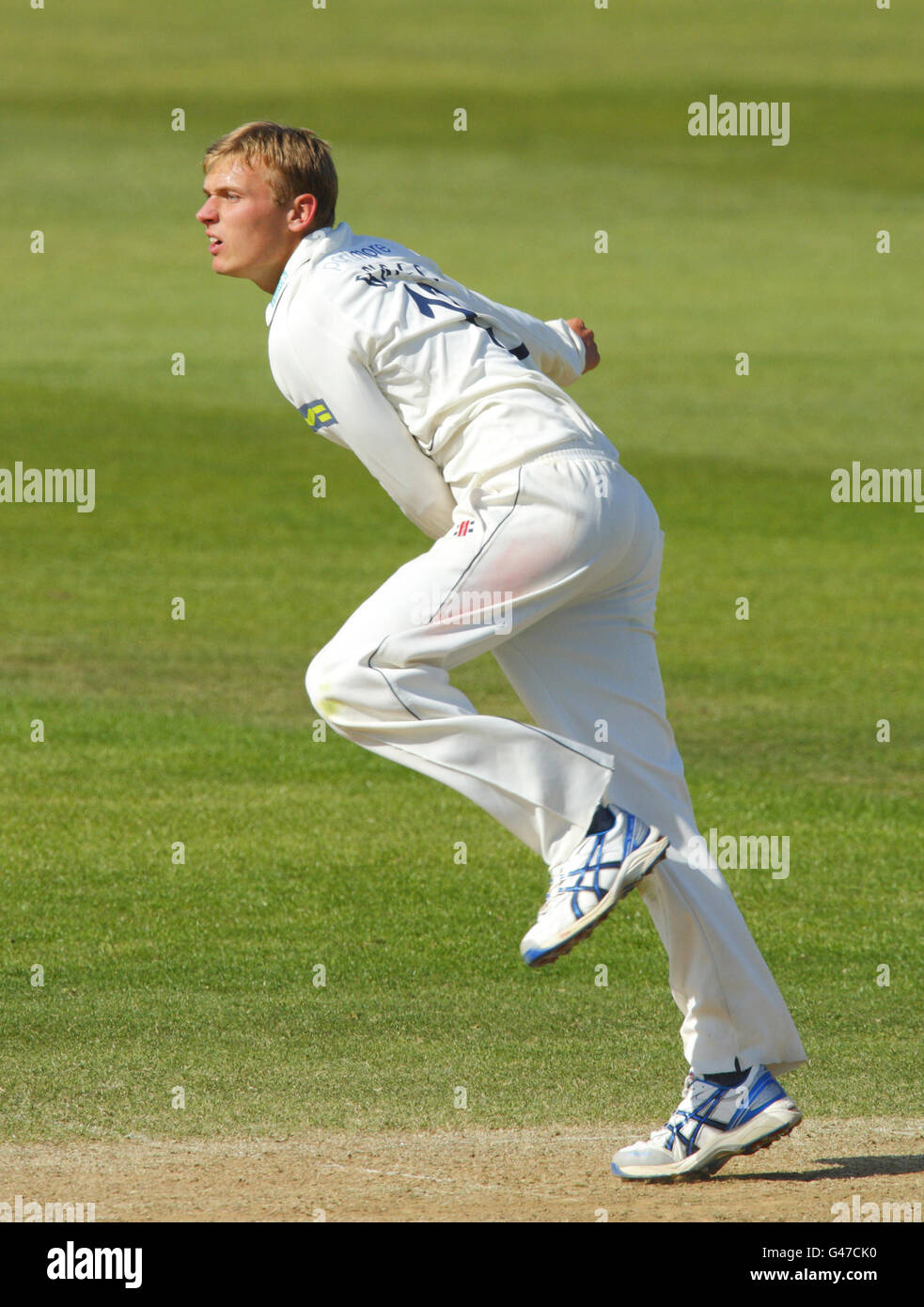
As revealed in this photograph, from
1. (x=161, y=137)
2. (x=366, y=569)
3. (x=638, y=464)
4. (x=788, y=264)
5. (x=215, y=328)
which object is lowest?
(x=366, y=569)

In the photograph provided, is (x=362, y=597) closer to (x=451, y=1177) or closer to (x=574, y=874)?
(x=451, y=1177)

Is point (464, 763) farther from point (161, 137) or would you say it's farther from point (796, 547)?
point (161, 137)

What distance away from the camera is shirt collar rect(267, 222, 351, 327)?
5148 mm

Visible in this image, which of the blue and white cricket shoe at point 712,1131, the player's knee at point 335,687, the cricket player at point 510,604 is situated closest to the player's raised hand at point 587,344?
the cricket player at point 510,604

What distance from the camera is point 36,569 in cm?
1788

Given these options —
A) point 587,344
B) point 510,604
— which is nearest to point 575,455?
point 510,604

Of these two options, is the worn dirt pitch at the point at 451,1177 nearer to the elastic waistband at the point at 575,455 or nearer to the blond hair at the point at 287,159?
the elastic waistband at the point at 575,455

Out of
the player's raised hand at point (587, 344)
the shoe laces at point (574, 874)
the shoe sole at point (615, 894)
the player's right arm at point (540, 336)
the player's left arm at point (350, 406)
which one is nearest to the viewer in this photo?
the shoe sole at point (615, 894)

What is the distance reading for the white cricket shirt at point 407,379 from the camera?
4.96m

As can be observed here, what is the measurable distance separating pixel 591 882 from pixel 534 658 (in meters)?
0.73

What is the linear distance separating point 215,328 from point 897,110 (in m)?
26.7

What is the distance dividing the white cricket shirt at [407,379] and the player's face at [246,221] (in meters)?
0.09

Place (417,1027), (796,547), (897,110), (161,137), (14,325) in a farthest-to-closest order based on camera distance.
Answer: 1. (897,110)
2. (161,137)
3. (14,325)
4. (796,547)
5. (417,1027)

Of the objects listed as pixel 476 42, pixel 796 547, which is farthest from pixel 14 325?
pixel 476 42
